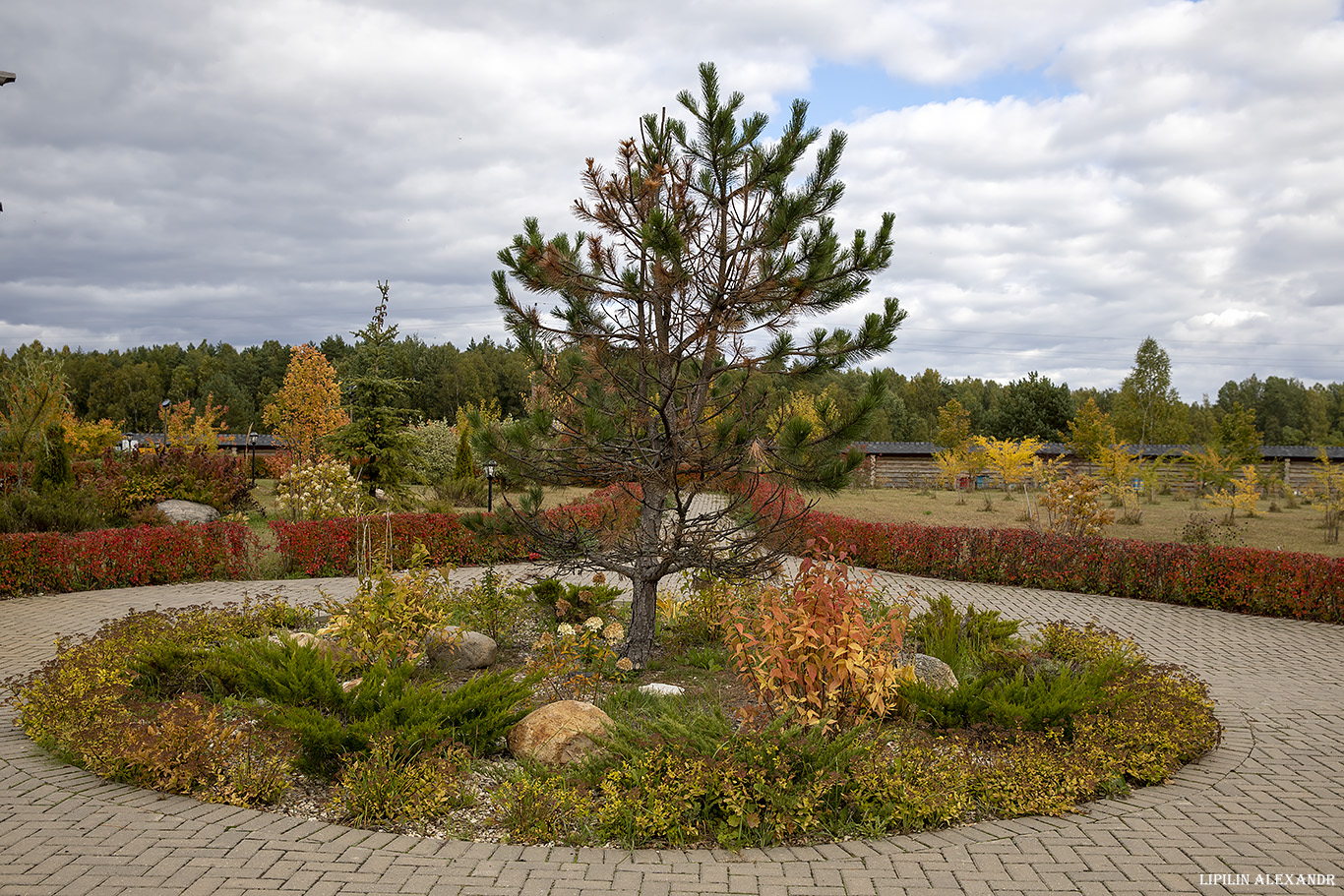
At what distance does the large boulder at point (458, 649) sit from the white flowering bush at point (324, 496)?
8.03 meters

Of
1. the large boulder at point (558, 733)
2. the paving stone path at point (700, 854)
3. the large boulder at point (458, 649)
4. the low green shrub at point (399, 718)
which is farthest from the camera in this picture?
the large boulder at point (458, 649)

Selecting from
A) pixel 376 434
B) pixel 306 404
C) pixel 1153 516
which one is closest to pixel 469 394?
pixel 306 404

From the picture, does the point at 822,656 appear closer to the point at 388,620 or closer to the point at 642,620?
the point at 642,620

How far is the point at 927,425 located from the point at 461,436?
42.0m

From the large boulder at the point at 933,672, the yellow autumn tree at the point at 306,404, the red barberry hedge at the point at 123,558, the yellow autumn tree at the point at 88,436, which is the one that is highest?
the yellow autumn tree at the point at 306,404

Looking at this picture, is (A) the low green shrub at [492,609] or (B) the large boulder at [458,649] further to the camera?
(A) the low green shrub at [492,609]

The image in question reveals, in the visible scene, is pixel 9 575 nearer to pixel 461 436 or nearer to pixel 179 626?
pixel 179 626

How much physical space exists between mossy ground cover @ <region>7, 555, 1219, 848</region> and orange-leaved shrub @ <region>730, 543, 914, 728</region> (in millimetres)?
16

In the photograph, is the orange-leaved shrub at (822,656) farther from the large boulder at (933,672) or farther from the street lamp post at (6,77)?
the street lamp post at (6,77)

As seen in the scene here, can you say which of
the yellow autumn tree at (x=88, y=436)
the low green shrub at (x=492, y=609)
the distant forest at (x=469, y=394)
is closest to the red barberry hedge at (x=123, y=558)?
the low green shrub at (x=492, y=609)

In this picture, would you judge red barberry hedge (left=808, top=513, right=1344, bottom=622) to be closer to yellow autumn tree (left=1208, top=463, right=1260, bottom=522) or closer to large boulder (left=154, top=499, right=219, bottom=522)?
yellow autumn tree (left=1208, top=463, right=1260, bottom=522)

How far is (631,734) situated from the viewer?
160 inches

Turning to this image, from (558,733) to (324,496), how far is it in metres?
11.3

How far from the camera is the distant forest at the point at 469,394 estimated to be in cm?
4519
